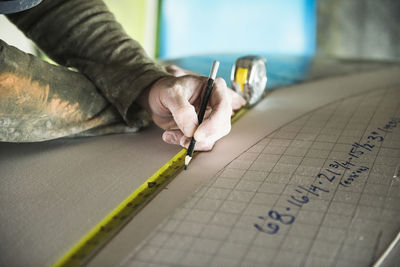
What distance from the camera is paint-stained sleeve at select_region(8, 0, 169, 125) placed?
1.07 metres

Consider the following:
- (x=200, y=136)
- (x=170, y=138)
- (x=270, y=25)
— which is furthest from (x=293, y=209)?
(x=270, y=25)

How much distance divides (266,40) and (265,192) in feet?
6.31

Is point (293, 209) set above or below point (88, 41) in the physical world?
below

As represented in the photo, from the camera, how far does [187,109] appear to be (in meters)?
0.87

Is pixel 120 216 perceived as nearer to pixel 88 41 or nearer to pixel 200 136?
pixel 200 136

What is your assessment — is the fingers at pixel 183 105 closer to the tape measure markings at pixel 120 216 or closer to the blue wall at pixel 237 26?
the tape measure markings at pixel 120 216

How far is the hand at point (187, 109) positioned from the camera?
87 centimetres

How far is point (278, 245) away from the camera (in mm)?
580

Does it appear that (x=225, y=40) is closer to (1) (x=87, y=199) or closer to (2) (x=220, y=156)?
(2) (x=220, y=156)

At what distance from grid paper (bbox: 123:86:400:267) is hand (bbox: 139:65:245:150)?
8 centimetres

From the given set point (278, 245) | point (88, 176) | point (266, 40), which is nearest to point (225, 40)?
point (266, 40)

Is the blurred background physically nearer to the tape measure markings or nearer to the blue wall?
the blue wall

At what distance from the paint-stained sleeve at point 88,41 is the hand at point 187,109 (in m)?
0.09

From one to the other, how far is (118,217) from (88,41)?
606mm
